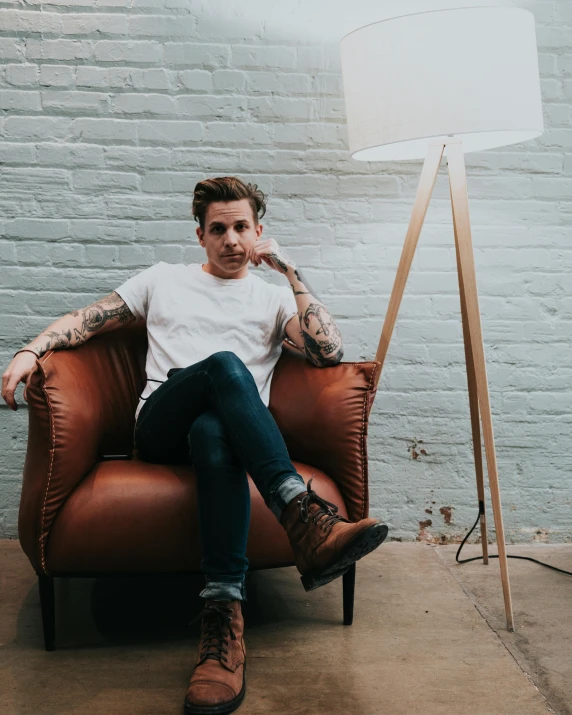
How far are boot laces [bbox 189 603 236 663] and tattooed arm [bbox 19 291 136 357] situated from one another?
0.78 meters

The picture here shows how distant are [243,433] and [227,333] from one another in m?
0.52

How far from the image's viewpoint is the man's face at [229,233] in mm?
2285

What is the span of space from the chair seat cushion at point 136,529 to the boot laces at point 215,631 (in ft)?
0.51

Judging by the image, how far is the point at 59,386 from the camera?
1954 millimetres

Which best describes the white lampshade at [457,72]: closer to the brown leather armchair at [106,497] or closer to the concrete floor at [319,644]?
the brown leather armchair at [106,497]

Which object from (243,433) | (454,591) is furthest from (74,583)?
(454,591)

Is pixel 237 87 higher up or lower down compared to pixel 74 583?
higher up

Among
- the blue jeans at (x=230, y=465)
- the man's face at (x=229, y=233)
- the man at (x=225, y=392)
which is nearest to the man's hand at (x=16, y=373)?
the man at (x=225, y=392)

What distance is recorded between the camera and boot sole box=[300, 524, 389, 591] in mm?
1667

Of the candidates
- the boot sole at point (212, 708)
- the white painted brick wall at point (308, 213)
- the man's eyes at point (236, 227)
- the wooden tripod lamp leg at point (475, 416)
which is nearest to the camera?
the boot sole at point (212, 708)

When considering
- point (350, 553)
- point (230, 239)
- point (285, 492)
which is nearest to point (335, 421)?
point (285, 492)

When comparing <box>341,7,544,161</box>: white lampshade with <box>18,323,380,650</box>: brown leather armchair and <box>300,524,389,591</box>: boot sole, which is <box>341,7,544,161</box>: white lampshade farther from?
<box>300,524,389,591</box>: boot sole

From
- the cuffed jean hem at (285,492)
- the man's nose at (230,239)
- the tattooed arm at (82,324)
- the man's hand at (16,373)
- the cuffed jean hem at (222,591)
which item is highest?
the man's nose at (230,239)

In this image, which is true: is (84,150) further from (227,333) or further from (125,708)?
(125,708)
